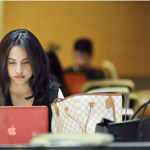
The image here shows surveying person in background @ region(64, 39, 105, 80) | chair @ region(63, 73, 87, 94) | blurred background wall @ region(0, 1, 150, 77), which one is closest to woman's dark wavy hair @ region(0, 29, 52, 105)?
chair @ region(63, 73, 87, 94)

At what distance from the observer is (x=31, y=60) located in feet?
4.21

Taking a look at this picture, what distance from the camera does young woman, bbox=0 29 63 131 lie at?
50.2 inches

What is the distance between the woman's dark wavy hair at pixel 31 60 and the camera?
1287 millimetres

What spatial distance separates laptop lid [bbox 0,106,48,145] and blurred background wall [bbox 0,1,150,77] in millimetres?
4534

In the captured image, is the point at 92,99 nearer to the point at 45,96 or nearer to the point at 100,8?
the point at 45,96

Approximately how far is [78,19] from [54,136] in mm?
5542

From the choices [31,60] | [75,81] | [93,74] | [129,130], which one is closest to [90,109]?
[129,130]

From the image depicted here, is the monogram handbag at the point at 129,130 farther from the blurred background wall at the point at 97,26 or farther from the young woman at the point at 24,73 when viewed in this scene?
the blurred background wall at the point at 97,26

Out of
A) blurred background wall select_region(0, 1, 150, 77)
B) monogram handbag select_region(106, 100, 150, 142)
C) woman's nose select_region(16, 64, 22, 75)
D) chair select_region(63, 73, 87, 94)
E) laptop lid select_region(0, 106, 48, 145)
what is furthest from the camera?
blurred background wall select_region(0, 1, 150, 77)

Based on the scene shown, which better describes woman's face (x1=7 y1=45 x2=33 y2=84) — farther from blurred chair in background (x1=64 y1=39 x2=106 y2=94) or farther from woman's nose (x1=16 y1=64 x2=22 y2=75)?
blurred chair in background (x1=64 y1=39 x2=106 y2=94)

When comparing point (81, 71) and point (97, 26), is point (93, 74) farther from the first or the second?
point (97, 26)

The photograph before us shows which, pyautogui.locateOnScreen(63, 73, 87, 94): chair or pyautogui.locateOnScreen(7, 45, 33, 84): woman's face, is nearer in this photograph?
pyautogui.locateOnScreen(7, 45, 33, 84): woman's face

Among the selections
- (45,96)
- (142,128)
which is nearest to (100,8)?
(45,96)

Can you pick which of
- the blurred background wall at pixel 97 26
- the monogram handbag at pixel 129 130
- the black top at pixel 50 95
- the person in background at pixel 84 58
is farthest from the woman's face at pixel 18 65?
the blurred background wall at pixel 97 26
